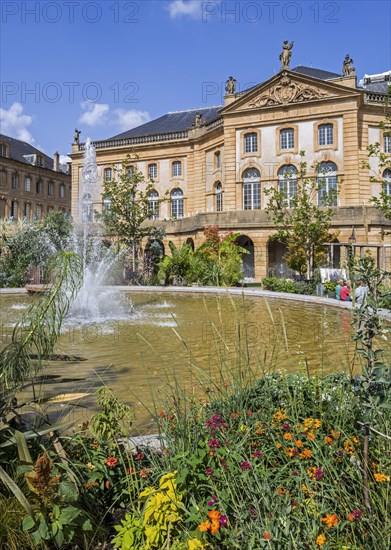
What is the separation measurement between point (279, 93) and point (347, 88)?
5.06m

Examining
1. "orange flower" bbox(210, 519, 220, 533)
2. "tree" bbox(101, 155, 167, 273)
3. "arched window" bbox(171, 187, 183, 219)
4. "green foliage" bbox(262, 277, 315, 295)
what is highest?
"arched window" bbox(171, 187, 183, 219)

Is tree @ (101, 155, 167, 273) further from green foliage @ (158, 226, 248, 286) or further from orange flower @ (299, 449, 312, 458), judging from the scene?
orange flower @ (299, 449, 312, 458)

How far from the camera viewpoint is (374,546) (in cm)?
217

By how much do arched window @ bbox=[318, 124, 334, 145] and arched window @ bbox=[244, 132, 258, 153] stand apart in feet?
16.2

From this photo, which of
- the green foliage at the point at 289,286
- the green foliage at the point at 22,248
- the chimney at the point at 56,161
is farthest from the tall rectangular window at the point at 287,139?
the chimney at the point at 56,161

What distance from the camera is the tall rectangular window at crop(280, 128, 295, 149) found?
35.8 m

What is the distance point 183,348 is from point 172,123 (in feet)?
135

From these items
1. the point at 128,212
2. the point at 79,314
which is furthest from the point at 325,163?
the point at 79,314

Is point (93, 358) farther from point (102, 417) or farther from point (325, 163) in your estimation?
point (325, 163)

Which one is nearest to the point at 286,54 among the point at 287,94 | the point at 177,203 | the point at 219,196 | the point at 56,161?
the point at 287,94

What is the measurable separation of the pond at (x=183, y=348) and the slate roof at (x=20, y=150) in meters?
46.0

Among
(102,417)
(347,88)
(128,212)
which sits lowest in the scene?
(102,417)

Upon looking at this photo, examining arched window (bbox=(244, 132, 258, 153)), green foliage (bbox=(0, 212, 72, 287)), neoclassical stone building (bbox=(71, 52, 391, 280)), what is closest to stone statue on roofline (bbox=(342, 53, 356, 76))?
neoclassical stone building (bbox=(71, 52, 391, 280))

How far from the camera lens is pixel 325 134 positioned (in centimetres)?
3478
